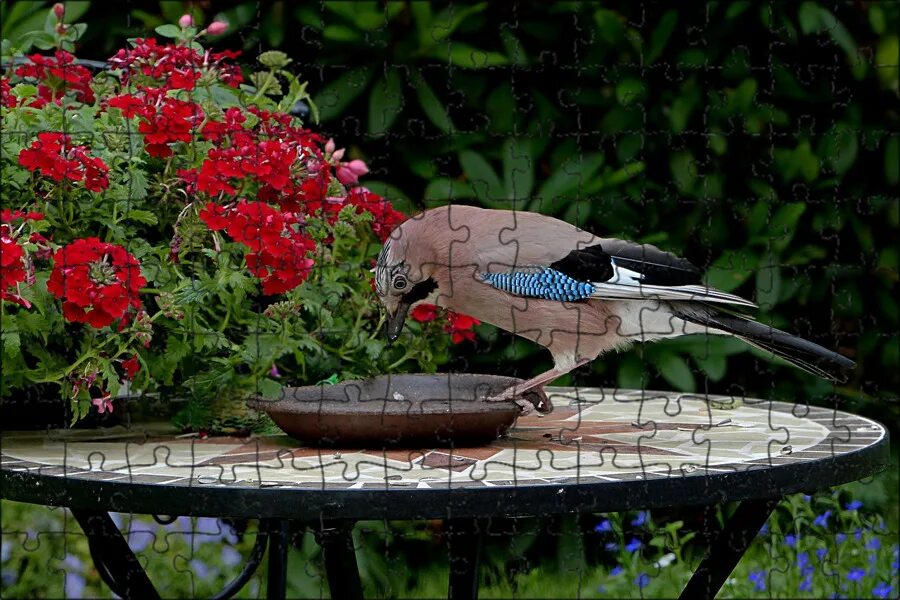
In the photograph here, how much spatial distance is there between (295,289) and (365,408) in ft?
1.66

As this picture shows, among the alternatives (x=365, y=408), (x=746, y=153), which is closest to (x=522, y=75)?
(x=746, y=153)

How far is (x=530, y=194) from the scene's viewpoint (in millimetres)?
4906

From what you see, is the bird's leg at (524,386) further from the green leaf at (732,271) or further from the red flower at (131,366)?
the green leaf at (732,271)

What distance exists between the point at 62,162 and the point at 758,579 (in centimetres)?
309

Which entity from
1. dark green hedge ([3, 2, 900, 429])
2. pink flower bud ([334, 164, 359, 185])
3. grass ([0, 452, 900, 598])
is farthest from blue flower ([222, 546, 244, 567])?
pink flower bud ([334, 164, 359, 185])

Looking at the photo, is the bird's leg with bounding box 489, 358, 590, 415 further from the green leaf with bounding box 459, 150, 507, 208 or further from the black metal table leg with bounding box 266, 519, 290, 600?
the green leaf with bounding box 459, 150, 507, 208

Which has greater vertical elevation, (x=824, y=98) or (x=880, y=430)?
(x=824, y=98)

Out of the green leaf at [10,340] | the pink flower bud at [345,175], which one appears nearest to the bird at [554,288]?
the pink flower bud at [345,175]

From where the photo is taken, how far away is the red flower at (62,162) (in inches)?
116

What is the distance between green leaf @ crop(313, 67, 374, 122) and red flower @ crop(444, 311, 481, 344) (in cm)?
151

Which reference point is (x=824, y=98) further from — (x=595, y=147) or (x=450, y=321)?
(x=450, y=321)

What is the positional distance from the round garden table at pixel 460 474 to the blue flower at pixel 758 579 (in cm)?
155

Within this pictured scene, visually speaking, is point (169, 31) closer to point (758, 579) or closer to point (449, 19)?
point (449, 19)

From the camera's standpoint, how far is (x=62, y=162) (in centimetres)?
294
